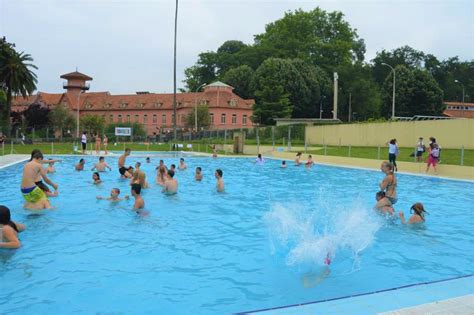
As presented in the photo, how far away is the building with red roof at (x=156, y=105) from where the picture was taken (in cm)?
7556

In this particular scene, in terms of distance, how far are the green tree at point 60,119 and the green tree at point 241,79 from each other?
30.1m

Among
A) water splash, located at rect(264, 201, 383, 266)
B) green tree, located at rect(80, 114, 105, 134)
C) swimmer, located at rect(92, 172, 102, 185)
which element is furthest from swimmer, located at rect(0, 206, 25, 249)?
green tree, located at rect(80, 114, 105, 134)

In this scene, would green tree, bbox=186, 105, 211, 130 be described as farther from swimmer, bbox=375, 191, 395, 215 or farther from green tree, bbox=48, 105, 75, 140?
swimmer, bbox=375, 191, 395, 215

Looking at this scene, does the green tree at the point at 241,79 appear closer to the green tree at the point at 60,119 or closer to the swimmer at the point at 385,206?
the green tree at the point at 60,119

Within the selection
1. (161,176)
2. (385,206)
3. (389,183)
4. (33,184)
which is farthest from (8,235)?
(161,176)

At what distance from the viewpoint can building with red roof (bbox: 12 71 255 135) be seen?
7556 centimetres

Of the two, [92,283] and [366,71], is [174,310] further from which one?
[366,71]

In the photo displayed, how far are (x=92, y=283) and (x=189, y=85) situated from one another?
89638mm

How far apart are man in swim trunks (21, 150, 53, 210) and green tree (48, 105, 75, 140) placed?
57003mm

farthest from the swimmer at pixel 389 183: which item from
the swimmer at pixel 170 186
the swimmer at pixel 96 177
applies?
the swimmer at pixel 96 177

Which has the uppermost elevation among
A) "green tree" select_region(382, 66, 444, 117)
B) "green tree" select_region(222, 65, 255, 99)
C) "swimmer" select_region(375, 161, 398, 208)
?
"green tree" select_region(222, 65, 255, 99)

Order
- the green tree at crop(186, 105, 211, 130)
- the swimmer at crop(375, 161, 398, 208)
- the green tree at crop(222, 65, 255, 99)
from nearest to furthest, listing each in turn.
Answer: the swimmer at crop(375, 161, 398, 208)
the green tree at crop(186, 105, 211, 130)
the green tree at crop(222, 65, 255, 99)

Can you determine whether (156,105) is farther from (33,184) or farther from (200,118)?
(33,184)

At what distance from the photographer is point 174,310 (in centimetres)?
541
